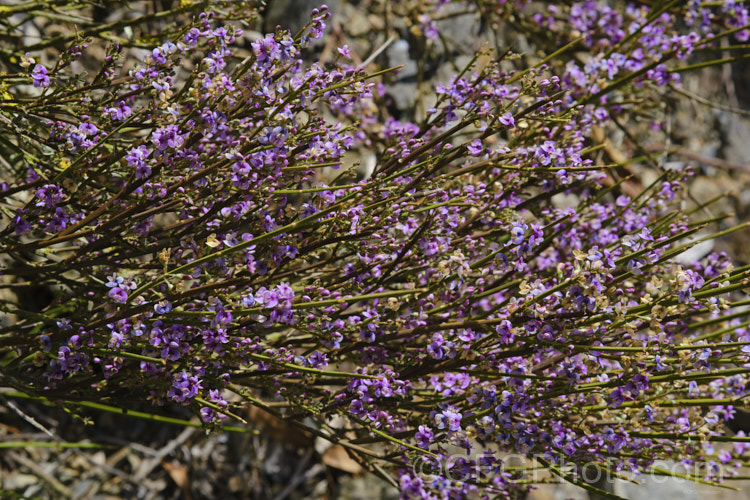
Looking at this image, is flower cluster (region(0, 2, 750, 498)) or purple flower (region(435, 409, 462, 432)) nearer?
flower cluster (region(0, 2, 750, 498))

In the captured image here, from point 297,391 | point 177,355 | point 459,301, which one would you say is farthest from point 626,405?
point 177,355

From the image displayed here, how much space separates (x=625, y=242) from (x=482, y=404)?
597 millimetres

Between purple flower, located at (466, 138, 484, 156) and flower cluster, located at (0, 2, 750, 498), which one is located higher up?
purple flower, located at (466, 138, 484, 156)

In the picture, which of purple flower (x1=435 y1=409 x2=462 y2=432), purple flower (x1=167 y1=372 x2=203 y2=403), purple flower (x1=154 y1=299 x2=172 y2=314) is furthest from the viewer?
purple flower (x1=435 y1=409 x2=462 y2=432)

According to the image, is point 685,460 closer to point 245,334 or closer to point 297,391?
point 297,391

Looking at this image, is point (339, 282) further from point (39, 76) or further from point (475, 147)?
point (39, 76)

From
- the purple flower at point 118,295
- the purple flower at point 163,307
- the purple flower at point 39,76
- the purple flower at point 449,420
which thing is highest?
the purple flower at point 39,76

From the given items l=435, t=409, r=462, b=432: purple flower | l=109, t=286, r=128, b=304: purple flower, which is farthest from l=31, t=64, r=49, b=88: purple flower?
l=435, t=409, r=462, b=432: purple flower

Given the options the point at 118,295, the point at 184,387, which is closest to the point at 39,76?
the point at 118,295

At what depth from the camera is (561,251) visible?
2.51m

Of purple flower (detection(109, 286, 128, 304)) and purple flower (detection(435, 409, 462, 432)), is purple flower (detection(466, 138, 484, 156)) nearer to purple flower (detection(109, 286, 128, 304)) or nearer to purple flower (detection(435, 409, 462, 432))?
purple flower (detection(435, 409, 462, 432))

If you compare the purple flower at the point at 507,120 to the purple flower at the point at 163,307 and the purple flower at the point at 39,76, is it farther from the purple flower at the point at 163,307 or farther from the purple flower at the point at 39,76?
the purple flower at the point at 39,76

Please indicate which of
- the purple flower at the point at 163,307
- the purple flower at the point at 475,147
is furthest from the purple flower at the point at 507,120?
the purple flower at the point at 163,307

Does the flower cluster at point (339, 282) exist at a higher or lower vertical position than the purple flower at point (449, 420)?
higher
